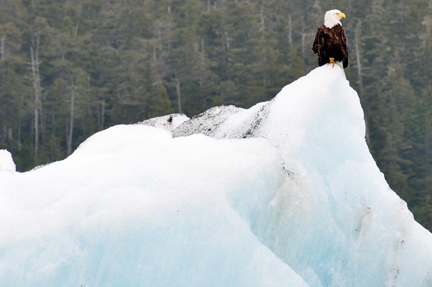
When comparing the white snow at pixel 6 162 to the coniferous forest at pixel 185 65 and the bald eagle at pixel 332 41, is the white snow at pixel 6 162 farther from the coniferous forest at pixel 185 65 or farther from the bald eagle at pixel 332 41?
the coniferous forest at pixel 185 65

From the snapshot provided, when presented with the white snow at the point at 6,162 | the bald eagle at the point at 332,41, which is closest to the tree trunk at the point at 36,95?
the white snow at the point at 6,162

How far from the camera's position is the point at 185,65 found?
46625 millimetres

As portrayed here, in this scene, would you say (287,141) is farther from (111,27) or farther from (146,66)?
(111,27)

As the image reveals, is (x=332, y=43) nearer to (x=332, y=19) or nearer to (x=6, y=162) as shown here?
(x=332, y=19)

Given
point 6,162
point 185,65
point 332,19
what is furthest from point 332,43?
point 185,65

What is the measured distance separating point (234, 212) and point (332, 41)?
2.04m

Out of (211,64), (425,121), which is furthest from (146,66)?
(425,121)

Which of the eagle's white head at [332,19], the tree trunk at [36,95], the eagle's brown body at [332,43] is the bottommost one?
the tree trunk at [36,95]

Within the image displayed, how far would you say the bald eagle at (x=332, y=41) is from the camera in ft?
17.1

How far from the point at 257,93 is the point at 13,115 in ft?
59.9

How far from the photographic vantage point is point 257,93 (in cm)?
3925

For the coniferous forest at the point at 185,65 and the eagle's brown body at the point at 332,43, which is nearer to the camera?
the eagle's brown body at the point at 332,43

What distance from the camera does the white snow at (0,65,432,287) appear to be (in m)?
3.89

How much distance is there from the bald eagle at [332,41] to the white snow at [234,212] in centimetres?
13
